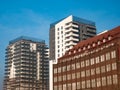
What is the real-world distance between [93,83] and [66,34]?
6908cm

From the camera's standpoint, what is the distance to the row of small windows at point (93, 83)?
94.3 meters

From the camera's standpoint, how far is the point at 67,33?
17012 cm

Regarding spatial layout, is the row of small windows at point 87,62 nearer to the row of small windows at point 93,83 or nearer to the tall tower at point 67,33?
the row of small windows at point 93,83

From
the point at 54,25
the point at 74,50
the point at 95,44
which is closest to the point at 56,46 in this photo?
the point at 54,25

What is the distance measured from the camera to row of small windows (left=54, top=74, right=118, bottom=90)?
94312 millimetres

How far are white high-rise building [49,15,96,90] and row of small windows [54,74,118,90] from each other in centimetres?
4684

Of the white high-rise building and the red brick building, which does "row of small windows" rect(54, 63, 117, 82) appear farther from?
the white high-rise building

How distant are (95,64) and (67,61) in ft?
67.5

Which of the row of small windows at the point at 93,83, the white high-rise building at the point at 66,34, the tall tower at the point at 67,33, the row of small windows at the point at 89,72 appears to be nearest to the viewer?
the row of small windows at the point at 93,83

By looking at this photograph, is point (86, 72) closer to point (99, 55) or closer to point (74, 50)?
point (99, 55)

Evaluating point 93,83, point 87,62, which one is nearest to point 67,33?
point 87,62

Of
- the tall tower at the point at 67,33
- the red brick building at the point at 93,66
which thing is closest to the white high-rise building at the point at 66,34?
the tall tower at the point at 67,33

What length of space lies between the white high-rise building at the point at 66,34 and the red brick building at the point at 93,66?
39.2 m

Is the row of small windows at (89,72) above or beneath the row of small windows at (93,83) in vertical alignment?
above
